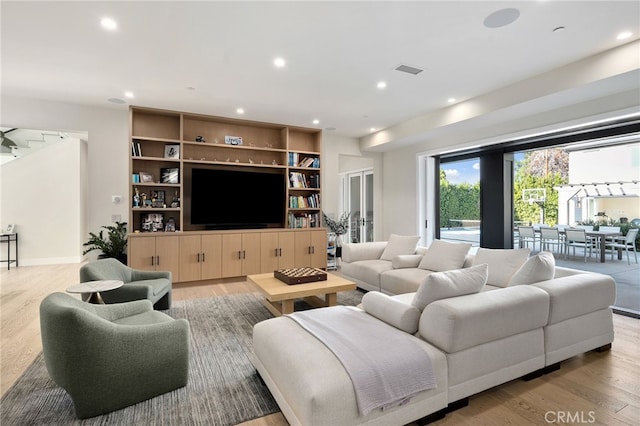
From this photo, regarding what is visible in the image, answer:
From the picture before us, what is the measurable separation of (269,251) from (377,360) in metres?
4.06

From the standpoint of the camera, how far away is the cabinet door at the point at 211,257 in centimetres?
506

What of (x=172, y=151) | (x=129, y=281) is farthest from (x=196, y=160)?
(x=129, y=281)

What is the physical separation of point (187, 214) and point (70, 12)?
10.5 ft

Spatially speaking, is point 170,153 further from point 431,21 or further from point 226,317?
point 431,21

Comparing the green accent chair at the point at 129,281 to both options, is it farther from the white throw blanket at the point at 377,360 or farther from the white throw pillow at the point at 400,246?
the white throw pillow at the point at 400,246

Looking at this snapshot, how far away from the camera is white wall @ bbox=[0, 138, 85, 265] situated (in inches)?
260

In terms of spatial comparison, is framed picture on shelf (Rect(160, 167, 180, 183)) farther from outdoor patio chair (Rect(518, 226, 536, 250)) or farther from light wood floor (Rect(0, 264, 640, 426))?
outdoor patio chair (Rect(518, 226, 536, 250))

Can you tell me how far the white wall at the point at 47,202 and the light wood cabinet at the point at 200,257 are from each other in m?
3.90

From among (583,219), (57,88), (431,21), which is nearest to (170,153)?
(57,88)

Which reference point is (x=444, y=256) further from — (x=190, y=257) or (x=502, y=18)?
(x=190, y=257)

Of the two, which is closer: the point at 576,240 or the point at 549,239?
the point at 576,240

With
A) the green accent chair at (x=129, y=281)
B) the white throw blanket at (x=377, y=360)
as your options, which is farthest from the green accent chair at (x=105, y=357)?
the green accent chair at (x=129, y=281)

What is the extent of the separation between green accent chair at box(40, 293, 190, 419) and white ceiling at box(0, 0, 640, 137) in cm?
229

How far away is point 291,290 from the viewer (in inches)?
128
